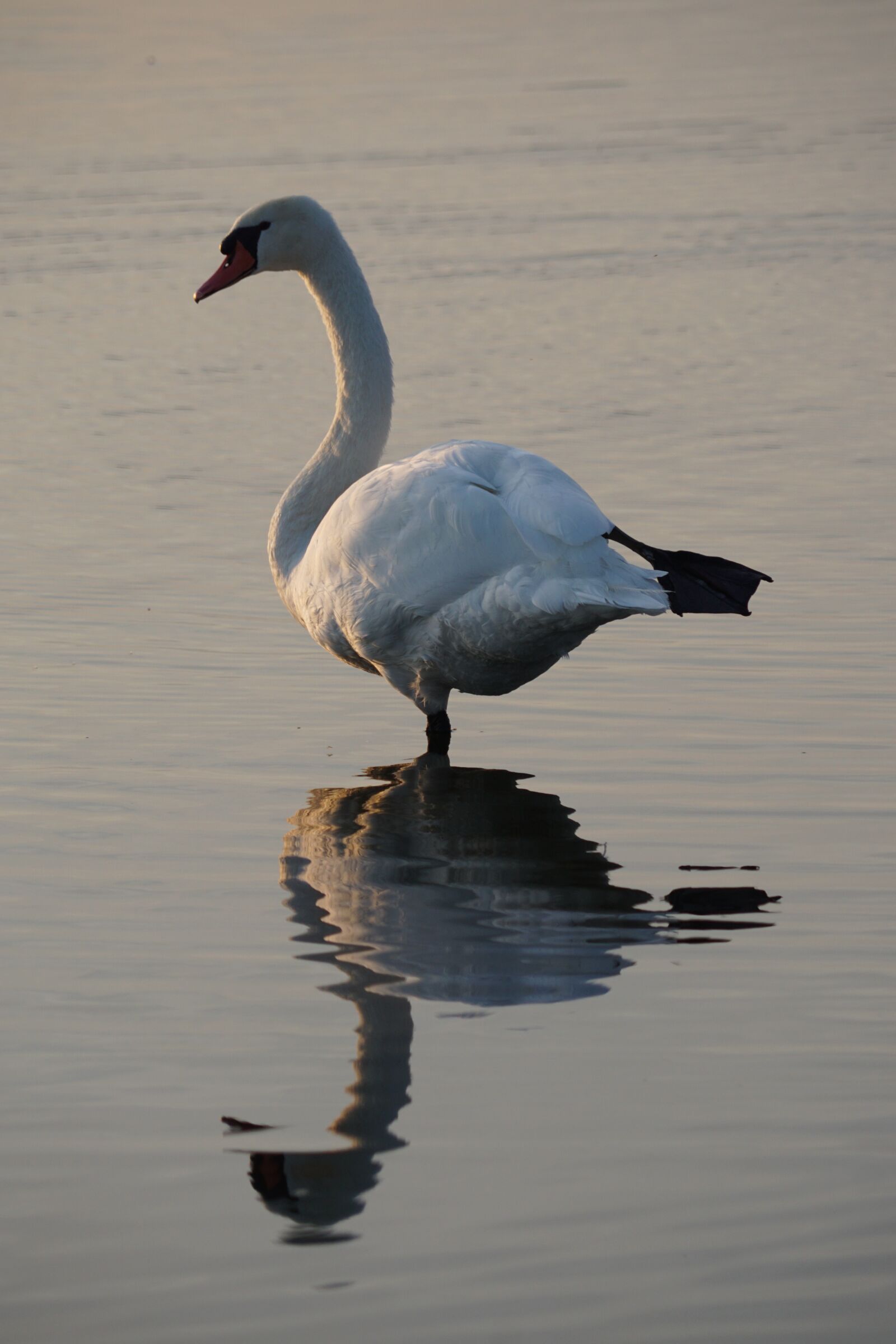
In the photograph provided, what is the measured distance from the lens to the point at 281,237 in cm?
863

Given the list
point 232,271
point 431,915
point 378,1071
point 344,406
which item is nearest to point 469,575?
point 431,915

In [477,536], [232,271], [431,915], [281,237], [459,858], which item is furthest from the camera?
[232,271]

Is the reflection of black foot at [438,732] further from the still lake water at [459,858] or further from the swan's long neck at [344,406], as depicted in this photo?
the swan's long neck at [344,406]

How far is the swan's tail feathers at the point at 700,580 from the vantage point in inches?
258

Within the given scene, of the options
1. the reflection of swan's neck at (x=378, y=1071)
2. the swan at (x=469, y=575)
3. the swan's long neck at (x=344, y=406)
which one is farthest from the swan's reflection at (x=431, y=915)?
the swan's long neck at (x=344, y=406)

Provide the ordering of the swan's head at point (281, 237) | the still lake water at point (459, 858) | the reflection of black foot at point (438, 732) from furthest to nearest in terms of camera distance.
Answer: the swan's head at point (281, 237), the reflection of black foot at point (438, 732), the still lake water at point (459, 858)

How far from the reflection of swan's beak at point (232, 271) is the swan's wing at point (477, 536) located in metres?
1.69

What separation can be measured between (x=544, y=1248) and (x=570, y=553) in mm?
2882

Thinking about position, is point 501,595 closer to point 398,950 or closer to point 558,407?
point 398,950

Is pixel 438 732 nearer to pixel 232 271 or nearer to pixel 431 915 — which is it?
pixel 431 915

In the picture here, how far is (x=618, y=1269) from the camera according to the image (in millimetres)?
3748

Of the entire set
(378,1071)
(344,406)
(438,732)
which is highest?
(344,406)

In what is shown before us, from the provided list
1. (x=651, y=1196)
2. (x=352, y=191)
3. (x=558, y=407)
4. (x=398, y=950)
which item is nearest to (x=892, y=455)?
(x=558, y=407)

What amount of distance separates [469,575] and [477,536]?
0.38 ft
